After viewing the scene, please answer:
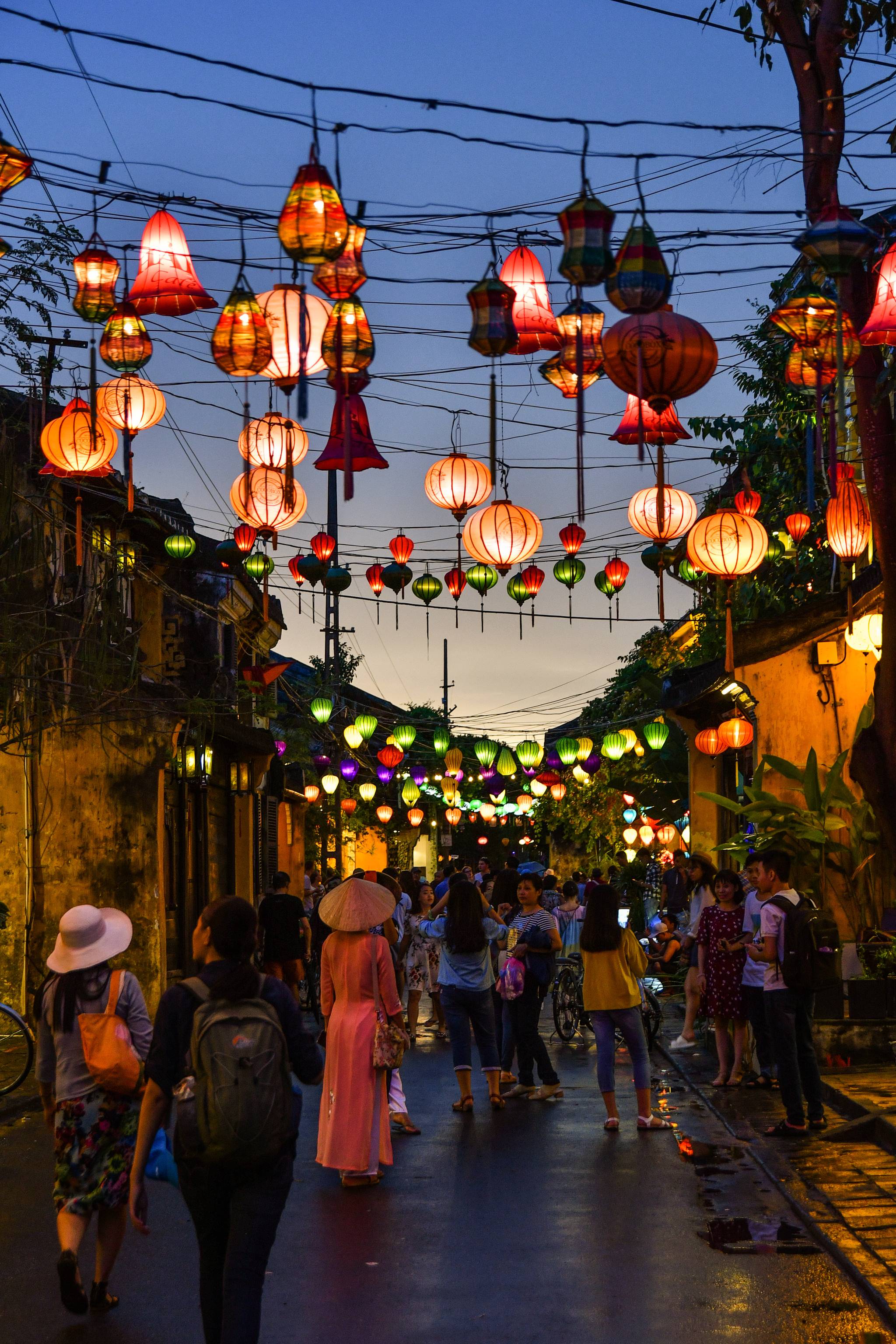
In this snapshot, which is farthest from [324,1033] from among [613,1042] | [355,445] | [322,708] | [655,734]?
[655,734]

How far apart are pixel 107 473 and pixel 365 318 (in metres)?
4.25

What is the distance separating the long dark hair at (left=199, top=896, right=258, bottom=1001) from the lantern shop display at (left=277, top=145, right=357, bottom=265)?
3.70 metres

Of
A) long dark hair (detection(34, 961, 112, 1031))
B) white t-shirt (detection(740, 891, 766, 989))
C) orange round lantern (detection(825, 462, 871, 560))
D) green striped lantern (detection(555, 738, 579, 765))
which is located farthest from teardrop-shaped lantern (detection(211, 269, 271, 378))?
green striped lantern (detection(555, 738, 579, 765))

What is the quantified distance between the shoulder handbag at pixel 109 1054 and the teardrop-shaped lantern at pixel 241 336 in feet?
12.8

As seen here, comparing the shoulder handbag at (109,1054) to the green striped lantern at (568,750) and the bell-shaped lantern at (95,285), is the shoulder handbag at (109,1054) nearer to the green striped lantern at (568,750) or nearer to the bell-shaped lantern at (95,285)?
the bell-shaped lantern at (95,285)

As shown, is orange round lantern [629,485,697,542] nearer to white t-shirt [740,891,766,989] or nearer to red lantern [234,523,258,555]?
white t-shirt [740,891,766,989]

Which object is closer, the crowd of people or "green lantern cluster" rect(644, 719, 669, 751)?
the crowd of people

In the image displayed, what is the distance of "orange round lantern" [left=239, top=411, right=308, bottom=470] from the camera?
440 inches

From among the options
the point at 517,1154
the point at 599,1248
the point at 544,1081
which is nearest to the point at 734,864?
the point at 544,1081

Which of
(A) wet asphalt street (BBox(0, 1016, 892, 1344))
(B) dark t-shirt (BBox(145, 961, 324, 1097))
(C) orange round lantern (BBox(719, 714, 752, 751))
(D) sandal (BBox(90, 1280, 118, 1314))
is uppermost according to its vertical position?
(C) orange round lantern (BBox(719, 714, 752, 751))

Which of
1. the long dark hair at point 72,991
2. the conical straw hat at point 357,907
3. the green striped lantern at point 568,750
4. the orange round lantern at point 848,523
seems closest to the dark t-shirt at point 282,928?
the conical straw hat at point 357,907

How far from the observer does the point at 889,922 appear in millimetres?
14242

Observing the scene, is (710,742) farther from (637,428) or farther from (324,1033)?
(324,1033)

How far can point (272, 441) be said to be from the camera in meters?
11.3
